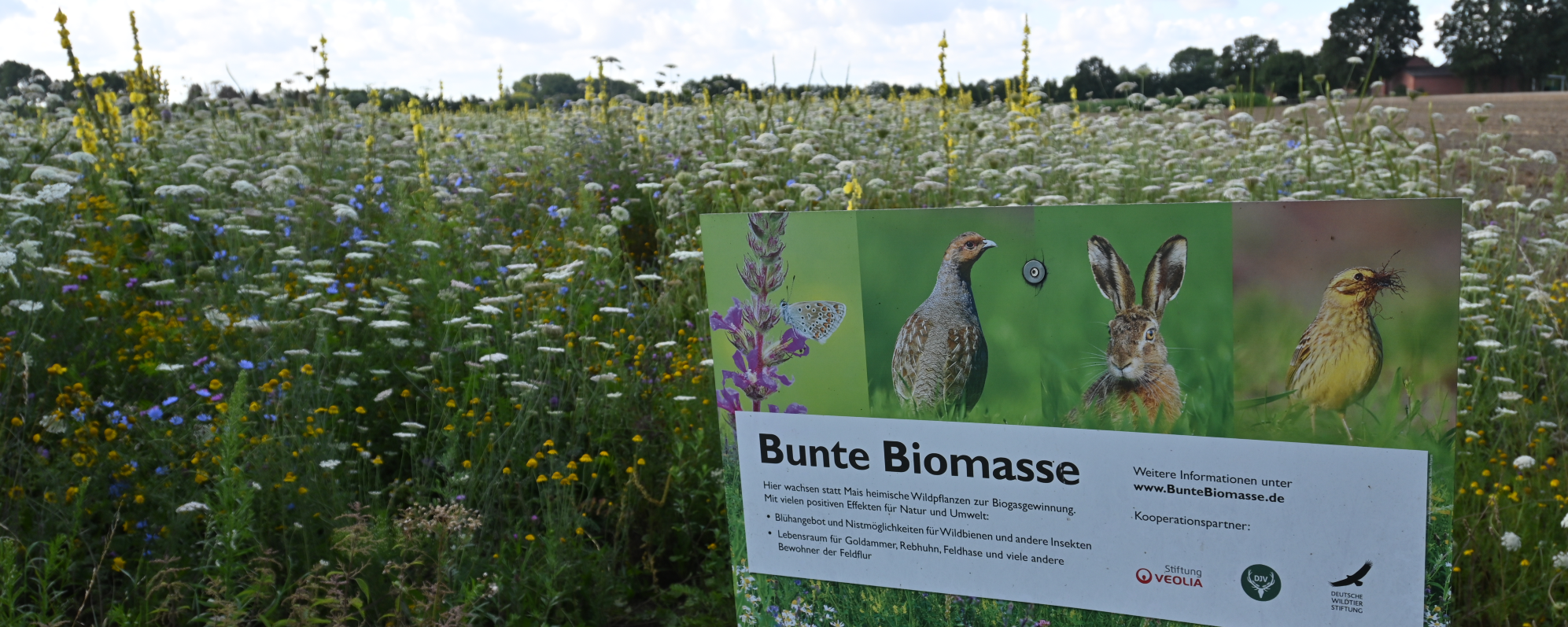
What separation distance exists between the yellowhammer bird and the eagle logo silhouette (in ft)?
0.75

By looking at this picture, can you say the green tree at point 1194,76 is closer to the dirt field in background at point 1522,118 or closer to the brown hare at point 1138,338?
the dirt field in background at point 1522,118

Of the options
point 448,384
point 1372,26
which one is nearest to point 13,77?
point 448,384

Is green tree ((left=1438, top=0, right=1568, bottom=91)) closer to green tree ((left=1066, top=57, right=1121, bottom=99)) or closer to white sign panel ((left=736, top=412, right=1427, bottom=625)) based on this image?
green tree ((left=1066, top=57, right=1121, bottom=99))

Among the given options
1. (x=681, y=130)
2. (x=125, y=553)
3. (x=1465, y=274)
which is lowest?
(x=125, y=553)

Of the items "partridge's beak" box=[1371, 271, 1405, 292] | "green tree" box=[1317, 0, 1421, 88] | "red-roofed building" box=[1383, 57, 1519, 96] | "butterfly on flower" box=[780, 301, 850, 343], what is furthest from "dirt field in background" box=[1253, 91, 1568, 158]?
"red-roofed building" box=[1383, 57, 1519, 96]

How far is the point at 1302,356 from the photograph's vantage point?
4.99 ft

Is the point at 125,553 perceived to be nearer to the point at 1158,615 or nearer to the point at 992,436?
the point at 992,436

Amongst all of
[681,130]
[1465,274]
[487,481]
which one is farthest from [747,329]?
[681,130]

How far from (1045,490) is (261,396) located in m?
2.71

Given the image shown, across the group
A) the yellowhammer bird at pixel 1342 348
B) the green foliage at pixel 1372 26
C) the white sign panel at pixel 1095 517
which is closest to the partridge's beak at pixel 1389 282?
the yellowhammer bird at pixel 1342 348

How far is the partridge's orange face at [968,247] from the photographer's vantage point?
172cm

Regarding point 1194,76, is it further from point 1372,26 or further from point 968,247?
point 1372,26

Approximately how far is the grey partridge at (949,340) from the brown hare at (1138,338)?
0.22 m

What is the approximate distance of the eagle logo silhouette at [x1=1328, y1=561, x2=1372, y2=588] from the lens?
60.7 inches
